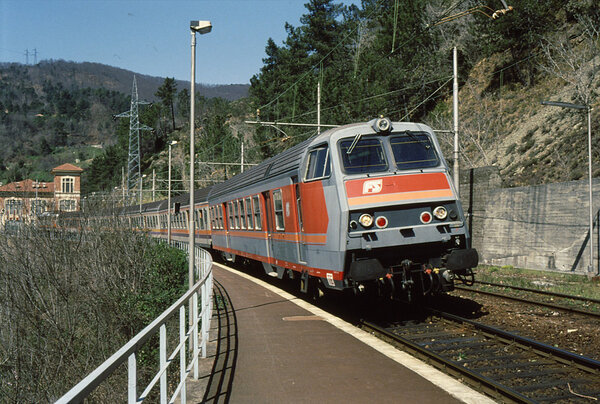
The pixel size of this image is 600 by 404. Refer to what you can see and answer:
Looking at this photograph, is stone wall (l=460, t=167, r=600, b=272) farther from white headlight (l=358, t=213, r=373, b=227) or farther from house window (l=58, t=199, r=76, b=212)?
house window (l=58, t=199, r=76, b=212)

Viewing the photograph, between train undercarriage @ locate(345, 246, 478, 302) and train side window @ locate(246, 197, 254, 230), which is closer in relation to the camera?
train undercarriage @ locate(345, 246, 478, 302)

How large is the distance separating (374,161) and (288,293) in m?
6.49

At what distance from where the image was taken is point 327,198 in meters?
10.8

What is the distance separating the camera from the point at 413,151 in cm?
1136

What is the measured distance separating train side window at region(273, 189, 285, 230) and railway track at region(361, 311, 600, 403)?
4445 mm

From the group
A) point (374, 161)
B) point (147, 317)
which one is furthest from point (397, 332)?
point (147, 317)

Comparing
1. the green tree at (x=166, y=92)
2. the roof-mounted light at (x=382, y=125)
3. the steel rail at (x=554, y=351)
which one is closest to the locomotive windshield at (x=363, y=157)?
the roof-mounted light at (x=382, y=125)

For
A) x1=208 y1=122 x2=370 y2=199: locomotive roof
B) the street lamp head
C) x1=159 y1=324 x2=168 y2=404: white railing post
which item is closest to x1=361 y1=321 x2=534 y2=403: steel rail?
x1=159 y1=324 x2=168 y2=404: white railing post

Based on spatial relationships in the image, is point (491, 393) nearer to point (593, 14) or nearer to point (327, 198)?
point (327, 198)

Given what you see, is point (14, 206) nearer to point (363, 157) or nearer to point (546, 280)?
point (363, 157)

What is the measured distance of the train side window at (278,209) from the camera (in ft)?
47.1

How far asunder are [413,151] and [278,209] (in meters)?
4.43

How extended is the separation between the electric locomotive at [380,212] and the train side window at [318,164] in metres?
0.02

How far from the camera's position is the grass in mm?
17000
